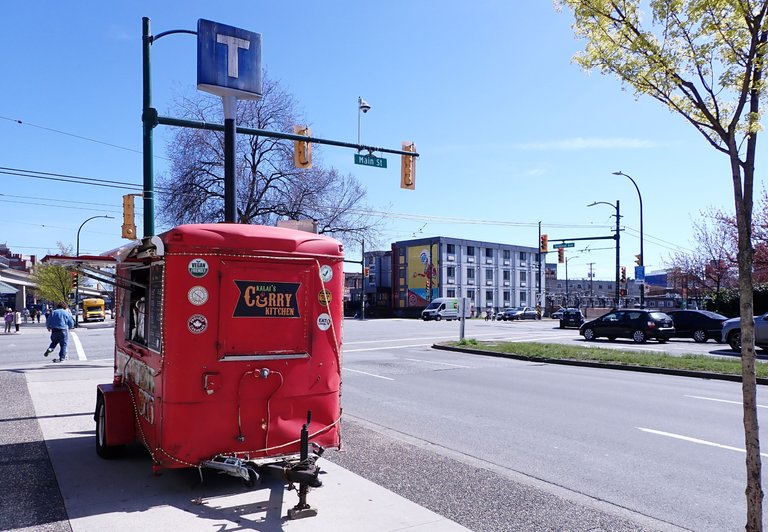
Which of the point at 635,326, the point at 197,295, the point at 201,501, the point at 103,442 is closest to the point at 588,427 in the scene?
the point at 201,501

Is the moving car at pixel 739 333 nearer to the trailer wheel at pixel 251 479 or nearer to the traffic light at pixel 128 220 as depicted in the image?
the traffic light at pixel 128 220

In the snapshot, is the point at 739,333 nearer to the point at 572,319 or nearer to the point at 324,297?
the point at 324,297

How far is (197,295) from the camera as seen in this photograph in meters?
5.48

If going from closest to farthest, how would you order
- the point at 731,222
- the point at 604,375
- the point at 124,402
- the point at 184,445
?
the point at 184,445 → the point at 124,402 → the point at 604,375 → the point at 731,222

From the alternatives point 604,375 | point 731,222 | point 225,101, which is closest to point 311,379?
point 225,101

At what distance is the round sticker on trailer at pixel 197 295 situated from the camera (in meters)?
5.47

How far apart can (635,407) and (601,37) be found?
774 centimetres

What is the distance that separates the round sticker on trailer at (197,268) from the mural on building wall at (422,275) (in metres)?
68.1

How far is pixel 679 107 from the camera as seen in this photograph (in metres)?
4.57

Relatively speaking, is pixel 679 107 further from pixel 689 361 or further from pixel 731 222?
pixel 731 222

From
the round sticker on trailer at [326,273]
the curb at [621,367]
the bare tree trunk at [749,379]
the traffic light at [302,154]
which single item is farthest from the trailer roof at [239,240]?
the curb at [621,367]

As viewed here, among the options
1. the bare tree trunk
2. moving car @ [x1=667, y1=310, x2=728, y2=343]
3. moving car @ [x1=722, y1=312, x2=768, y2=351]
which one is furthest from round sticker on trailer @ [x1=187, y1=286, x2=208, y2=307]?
moving car @ [x1=667, y1=310, x2=728, y2=343]

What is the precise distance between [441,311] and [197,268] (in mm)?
55003

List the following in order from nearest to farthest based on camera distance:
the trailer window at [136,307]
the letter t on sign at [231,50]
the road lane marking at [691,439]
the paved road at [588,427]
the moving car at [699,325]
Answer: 1. the paved road at [588,427]
2. the trailer window at [136,307]
3. the road lane marking at [691,439]
4. the letter t on sign at [231,50]
5. the moving car at [699,325]
